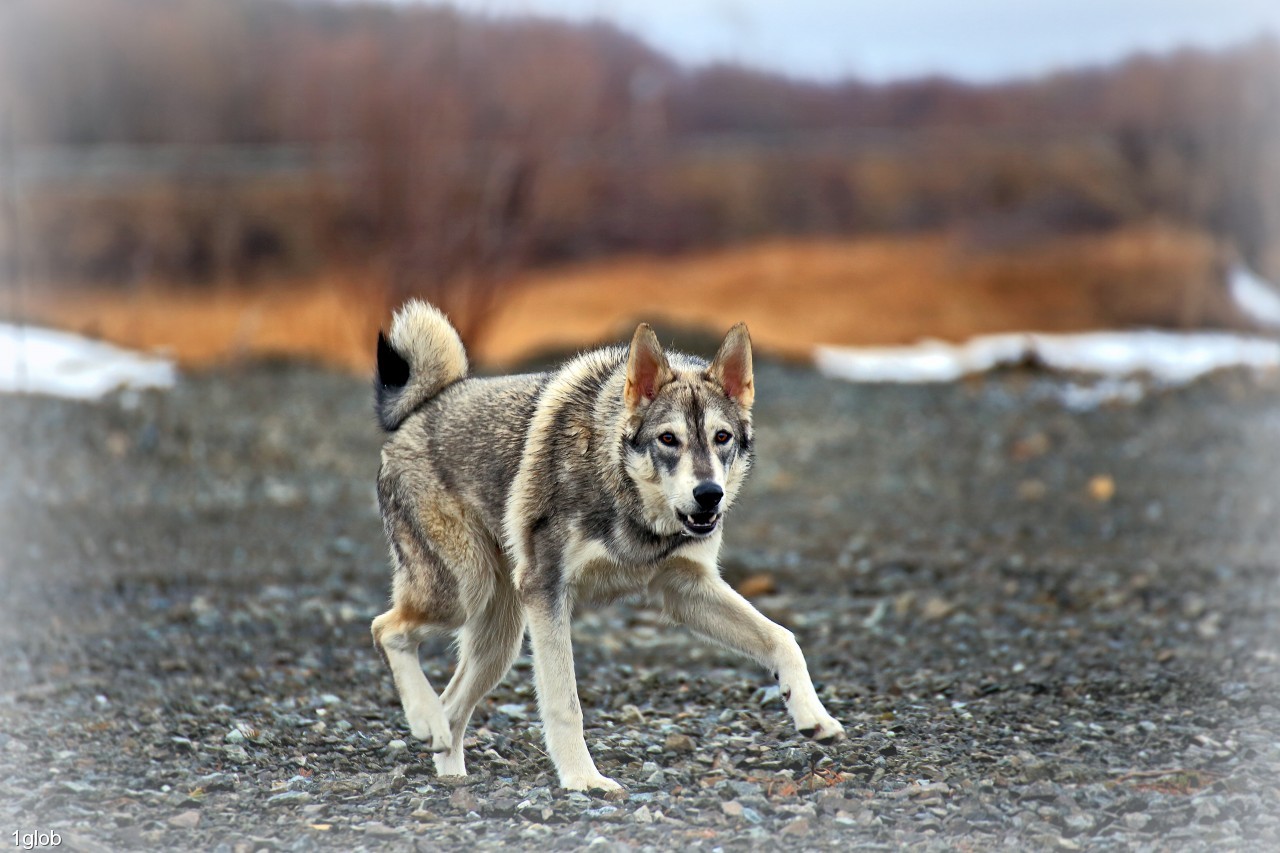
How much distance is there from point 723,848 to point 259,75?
19.0m

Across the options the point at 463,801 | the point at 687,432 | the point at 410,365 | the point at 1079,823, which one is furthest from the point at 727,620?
the point at 410,365

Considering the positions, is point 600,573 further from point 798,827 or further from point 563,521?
point 798,827

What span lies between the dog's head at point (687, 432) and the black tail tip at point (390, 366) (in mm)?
1347

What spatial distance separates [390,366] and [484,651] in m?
1.43

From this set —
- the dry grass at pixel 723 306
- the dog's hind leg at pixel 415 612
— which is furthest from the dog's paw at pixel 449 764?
the dry grass at pixel 723 306

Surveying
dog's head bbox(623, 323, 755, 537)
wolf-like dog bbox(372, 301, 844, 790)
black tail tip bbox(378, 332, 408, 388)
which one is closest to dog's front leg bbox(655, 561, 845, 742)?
wolf-like dog bbox(372, 301, 844, 790)

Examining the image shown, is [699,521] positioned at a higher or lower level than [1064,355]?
higher

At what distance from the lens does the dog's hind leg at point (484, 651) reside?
615cm

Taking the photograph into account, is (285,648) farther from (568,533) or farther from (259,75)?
(259,75)

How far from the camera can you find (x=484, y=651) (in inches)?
243

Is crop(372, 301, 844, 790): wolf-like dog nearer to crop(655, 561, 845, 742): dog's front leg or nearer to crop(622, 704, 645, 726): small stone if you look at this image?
crop(655, 561, 845, 742): dog's front leg

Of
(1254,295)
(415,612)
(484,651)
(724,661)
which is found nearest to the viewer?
(415,612)

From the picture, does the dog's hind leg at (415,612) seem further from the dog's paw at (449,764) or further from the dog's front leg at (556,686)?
the dog's front leg at (556,686)

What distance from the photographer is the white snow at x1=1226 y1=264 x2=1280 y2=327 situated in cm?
1959
